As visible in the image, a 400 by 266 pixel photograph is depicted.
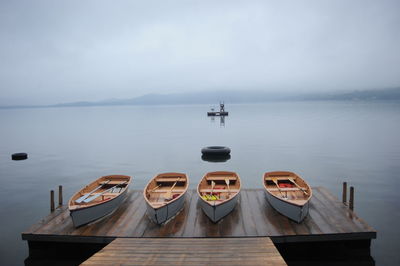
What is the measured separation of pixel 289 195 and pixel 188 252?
246 inches

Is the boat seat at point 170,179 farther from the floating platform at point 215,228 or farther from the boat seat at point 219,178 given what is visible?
the floating platform at point 215,228

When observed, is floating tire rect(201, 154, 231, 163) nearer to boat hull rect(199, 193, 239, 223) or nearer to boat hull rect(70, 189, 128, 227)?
boat hull rect(199, 193, 239, 223)

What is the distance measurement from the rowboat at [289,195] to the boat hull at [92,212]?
6.74 meters

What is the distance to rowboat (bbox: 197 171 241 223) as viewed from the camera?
32.1ft

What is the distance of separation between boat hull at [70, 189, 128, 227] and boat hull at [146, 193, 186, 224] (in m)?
1.67

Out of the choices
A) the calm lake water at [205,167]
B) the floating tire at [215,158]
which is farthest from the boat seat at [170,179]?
the floating tire at [215,158]

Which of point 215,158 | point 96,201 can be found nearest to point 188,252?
point 96,201

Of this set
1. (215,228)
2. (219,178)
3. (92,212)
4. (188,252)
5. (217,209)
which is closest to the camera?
(188,252)

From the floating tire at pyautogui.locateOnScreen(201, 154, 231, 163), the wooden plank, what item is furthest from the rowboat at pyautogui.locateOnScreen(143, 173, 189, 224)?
the floating tire at pyautogui.locateOnScreen(201, 154, 231, 163)

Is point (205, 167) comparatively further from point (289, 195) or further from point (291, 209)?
point (291, 209)

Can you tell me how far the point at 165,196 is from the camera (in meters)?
11.6

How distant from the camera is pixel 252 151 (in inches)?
1308

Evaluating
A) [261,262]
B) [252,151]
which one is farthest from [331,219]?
[252,151]

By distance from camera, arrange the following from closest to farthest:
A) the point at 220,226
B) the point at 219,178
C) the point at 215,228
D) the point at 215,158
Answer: the point at 215,228 → the point at 220,226 → the point at 219,178 → the point at 215,158
